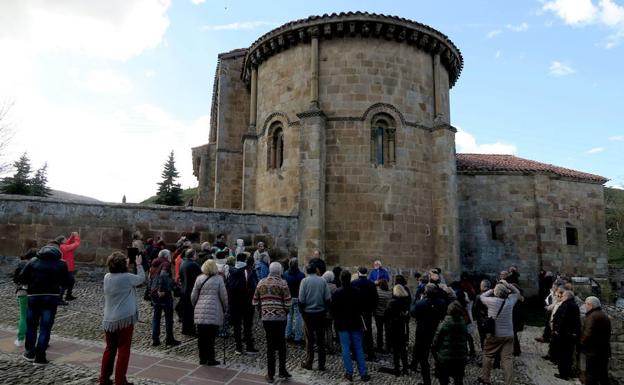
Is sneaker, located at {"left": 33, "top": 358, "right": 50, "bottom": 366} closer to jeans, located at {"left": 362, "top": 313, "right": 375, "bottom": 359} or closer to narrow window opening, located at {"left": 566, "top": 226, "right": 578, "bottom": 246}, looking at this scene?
jeans, located at {"left": 362, "top": 313, "right": 375, "bottom": 359}

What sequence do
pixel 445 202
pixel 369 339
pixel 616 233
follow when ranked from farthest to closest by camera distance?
pixel 616 233 → pixel 445 202 → pixel 369 339

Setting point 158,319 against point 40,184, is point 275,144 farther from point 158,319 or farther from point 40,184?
point 40,184

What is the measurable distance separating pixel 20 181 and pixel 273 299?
36.7 m

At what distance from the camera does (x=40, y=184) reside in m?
38.7

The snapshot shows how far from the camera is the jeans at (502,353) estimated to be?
25.5 feet

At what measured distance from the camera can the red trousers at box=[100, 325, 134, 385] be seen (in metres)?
5.66

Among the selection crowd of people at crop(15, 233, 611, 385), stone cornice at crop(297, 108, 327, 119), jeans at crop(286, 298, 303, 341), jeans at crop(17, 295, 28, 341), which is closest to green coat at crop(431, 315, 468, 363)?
crowd of people at crop(15, 233, 611, 385)

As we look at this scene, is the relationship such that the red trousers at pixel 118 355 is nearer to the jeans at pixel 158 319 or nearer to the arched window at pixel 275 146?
the jeans at pixel 158 319

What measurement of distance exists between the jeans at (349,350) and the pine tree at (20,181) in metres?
34.6

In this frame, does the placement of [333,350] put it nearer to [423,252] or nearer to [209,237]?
[209,237]

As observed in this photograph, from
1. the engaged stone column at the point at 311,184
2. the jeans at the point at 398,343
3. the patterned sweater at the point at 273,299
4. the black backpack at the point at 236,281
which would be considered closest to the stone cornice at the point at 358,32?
the engaged stone column at the point at 311,184

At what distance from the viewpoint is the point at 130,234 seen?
45.1ft

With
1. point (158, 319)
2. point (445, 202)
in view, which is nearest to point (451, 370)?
point (158, 319)

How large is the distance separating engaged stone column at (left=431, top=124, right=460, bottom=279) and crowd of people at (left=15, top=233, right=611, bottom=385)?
21.8 feet
